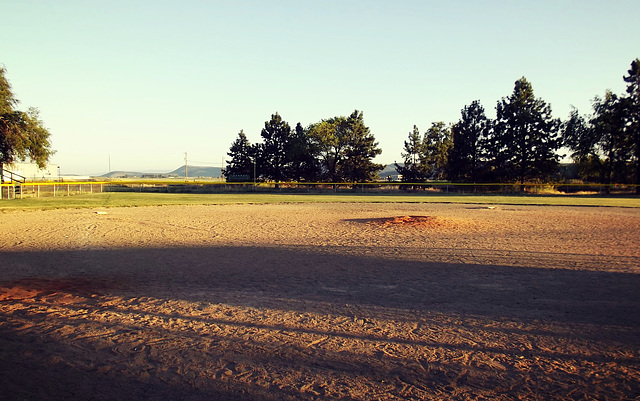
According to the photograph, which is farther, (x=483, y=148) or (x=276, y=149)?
(x=276, y=149)

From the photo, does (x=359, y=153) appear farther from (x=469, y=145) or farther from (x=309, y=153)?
(x=469, y=145)

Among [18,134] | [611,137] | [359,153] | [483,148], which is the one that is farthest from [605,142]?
[18,134]

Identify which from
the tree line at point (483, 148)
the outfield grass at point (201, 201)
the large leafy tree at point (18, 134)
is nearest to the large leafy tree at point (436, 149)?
the tree line at point (483, 148)

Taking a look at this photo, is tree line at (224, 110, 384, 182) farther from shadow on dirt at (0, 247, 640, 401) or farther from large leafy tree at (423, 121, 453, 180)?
shadow on dirt at (0, 247, 640, 401)

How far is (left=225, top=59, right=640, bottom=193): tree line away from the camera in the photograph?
58031 millimetres

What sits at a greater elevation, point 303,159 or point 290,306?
point 303,159

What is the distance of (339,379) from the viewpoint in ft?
13.0

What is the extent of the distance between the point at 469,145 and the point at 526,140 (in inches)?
287

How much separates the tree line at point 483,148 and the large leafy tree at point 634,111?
0.11 meters

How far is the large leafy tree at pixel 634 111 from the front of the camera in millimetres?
55812

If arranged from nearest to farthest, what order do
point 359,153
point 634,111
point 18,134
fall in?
point 18,134 → point 634,111 → point 359,153

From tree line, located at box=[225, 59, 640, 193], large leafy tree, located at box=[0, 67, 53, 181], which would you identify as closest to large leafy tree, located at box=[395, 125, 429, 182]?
tree line, located at box=[225, 59, 640, 193]

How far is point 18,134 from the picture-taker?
33.0m

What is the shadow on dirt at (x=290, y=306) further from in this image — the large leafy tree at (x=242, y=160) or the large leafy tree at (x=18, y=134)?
the large leafy tree at (x=242, y=160)
